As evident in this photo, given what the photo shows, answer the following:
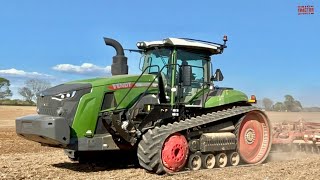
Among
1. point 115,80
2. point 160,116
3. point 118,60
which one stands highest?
point 118,60

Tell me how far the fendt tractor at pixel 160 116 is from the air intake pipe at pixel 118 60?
0.02 meters

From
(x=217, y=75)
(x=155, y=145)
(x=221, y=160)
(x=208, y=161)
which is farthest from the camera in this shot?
(x=217, y=75)

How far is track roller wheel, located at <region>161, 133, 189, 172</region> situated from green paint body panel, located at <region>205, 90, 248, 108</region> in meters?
1.45

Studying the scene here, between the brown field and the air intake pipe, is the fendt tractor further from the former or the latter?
the brown field

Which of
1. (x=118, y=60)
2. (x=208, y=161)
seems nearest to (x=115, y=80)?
(x=118, y=60)

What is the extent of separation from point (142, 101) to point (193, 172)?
203 cm

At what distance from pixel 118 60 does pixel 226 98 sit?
288 centimetres

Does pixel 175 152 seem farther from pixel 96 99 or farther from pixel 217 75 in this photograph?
pixel 217 75

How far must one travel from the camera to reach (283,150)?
1431 centimetres

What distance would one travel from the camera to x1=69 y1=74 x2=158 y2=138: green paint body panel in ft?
30.2

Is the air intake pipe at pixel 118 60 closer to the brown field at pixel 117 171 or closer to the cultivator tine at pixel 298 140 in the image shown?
the brown field at pixel 117 171

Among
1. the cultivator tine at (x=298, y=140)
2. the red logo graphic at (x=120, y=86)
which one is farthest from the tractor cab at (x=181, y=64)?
the cultivator tine at (x=298, y=140)

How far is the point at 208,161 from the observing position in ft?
33.8

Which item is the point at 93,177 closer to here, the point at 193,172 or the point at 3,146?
the point at 193,172
